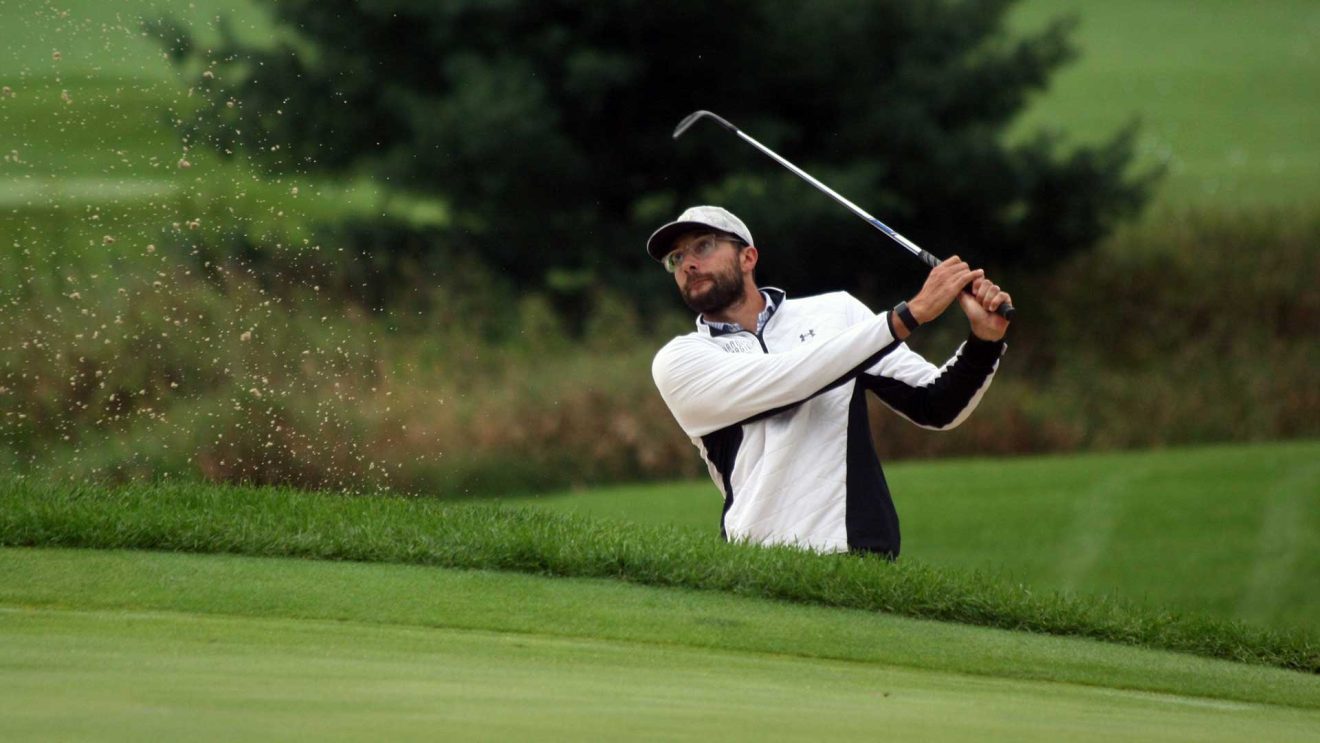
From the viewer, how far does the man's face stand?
6477 mm

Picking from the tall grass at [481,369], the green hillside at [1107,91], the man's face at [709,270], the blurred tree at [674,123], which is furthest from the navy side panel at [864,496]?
the green hillside at [1107,91]

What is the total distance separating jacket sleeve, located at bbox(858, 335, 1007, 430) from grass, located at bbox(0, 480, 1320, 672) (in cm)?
51

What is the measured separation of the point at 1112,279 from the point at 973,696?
842 inches

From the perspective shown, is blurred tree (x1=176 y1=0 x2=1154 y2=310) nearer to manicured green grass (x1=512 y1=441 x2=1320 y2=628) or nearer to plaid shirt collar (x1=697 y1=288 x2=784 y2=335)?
manicured green grass (x1=512 y1=441 x2=1320 y2=628)

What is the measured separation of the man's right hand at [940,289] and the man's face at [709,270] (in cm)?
80

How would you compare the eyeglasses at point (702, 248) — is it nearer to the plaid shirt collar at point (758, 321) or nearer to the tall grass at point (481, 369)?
the plaid shirt collar at point (758, 321)

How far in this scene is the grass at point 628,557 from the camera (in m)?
5.83

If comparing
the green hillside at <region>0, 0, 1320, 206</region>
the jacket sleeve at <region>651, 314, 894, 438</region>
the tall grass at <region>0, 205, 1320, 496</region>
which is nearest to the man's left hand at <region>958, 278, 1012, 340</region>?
the jacket sleeve at <region>651, 314, 894, 438</region>

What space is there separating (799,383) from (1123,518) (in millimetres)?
12395

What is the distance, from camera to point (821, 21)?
2291 cm

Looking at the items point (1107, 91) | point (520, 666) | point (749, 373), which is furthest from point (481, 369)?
point (1107, 91)

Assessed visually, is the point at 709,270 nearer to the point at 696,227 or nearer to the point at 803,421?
the point at 696,227

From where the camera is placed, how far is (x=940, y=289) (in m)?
5.86

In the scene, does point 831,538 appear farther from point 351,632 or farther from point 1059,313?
point 1059,313
